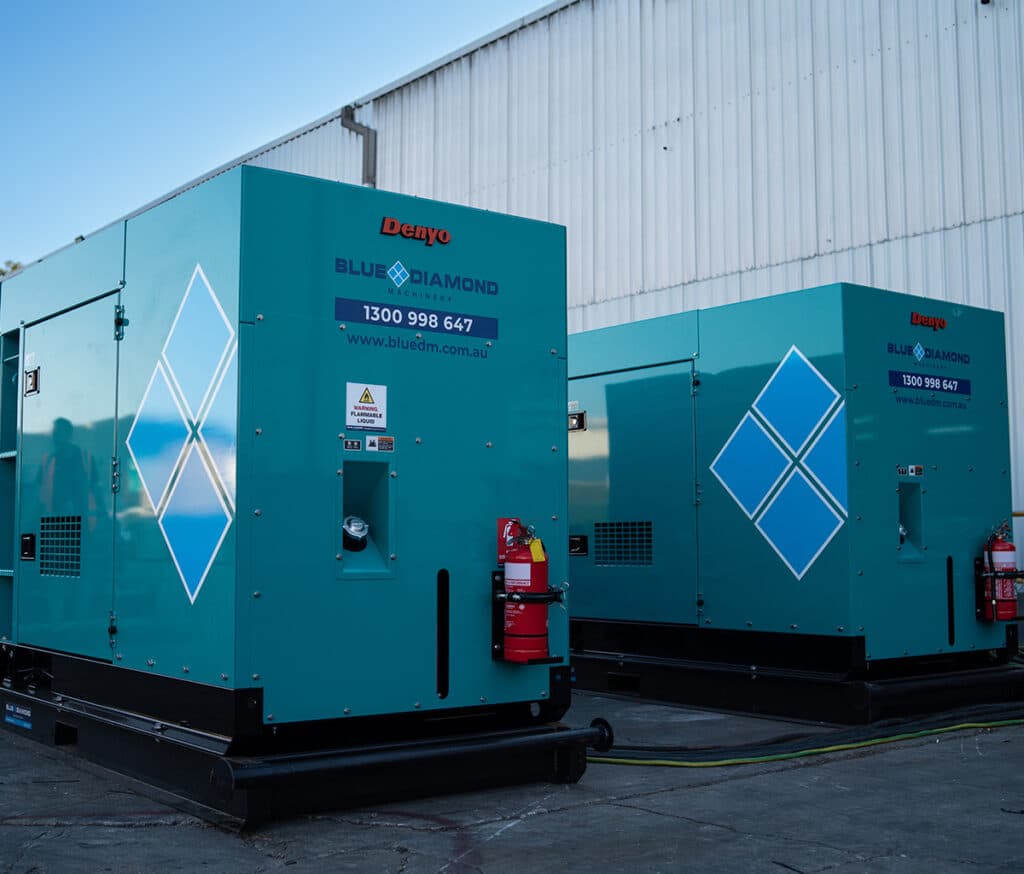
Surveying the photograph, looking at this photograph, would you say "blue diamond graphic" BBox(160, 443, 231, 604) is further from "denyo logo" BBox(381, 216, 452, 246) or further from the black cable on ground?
the black cable on ground

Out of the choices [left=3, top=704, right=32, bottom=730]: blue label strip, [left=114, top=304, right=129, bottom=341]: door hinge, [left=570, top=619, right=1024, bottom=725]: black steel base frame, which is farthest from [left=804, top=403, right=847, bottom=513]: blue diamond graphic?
[left=3, top=704, right=32, bottom=730]: blue label strip

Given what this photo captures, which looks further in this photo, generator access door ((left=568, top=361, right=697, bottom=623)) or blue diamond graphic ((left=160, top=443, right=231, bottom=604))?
generator access door ((left=568, top=361, right=697, bottom=623))

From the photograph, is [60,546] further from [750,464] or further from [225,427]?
[750,464]

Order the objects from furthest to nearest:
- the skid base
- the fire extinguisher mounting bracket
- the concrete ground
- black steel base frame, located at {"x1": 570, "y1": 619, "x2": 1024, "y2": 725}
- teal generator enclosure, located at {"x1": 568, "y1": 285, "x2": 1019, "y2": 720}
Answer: teal generator enclosure, located at {"x1": 568, "y1": 285, "x2": 1019, "y2": 720}, black steel base frame, located at {"x1": 570, "y1": 619, "x2": 1024, "y2": 725}, the fire extinguisher mounting bracket, the skid base, the concrete ground

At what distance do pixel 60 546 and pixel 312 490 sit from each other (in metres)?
2.10

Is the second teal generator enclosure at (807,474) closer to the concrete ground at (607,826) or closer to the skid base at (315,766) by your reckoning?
the concrete ground at (607,826)

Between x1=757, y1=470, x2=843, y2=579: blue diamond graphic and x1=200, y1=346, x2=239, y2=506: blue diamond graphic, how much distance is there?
3.90 m

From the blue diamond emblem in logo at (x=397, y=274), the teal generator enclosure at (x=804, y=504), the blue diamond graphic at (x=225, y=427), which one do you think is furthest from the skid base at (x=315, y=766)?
the teal generator enclosure at (x=804, y=504)

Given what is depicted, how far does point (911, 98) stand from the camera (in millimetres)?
10172

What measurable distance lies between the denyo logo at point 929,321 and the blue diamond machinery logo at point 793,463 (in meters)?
0.81

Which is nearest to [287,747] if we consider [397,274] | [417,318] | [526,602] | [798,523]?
[526,602]

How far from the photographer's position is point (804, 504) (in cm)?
704

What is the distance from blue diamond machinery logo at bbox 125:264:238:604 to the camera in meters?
4.54

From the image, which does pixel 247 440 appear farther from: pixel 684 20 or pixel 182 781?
pixel 684 20
